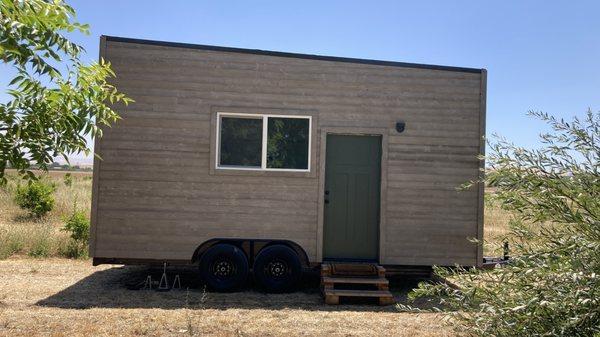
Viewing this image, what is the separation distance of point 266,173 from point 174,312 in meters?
2.41

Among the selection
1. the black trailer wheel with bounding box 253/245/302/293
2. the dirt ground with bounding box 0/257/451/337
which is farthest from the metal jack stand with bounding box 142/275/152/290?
the black trailer wheel with bounding box 253/245/302/293

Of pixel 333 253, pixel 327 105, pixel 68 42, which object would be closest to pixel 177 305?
pixel 333 253

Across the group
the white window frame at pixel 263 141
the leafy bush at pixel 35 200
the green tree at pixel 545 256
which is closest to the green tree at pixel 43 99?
the green tree at pixel 545 256

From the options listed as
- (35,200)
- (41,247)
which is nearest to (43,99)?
(41,247)

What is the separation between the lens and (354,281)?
688 cm

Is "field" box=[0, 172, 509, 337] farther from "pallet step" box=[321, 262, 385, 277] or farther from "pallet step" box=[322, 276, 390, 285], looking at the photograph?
"pallet step" box=[321, 262, 385, 277]

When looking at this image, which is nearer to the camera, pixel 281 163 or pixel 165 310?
pixel 165 310

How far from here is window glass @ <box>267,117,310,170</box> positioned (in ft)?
24.1

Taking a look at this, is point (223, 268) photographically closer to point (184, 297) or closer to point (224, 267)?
point (224, 267)

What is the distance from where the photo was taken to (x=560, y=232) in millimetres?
3037

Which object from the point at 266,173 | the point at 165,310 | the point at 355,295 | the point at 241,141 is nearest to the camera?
the point at 165,310

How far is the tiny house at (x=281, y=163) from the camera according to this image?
23.3 feet

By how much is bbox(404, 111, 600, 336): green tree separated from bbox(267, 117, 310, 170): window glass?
4053 millimetres

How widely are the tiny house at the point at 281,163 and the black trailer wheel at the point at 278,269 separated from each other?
17mm
